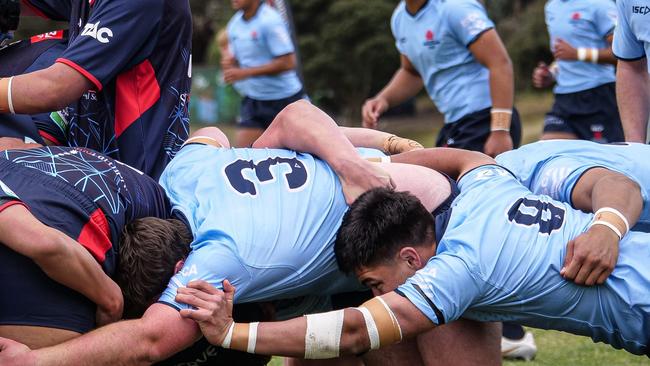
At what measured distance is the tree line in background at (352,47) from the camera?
18500 mm

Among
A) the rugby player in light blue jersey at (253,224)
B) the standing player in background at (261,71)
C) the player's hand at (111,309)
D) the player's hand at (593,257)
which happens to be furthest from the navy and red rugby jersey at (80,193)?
the standing player in background at (261,71)

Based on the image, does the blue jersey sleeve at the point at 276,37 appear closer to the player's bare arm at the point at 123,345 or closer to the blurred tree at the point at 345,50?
the player's bare arm at the point at 123,345

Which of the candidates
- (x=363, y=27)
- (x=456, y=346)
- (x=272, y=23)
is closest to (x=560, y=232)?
(x=456, y=346)

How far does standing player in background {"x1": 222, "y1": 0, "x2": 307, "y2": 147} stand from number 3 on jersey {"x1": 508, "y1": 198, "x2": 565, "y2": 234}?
596 centimetres

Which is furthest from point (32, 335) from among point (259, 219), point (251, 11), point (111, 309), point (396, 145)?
point (251, 11)

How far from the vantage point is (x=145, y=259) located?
3.40 meters

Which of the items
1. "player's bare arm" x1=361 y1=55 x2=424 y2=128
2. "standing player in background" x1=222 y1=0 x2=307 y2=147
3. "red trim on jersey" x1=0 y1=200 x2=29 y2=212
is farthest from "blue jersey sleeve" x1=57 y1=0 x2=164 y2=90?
"standing player in background" x1=222 y1=0 x2=307 y2=147

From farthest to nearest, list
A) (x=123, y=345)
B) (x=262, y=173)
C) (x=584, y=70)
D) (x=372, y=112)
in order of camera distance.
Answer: (x=584, y=70)
(x=372, y=112)
(x=262, y=173)
(x=123, y=345)

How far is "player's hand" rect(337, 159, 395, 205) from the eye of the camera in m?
3.65

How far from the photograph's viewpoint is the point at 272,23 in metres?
9.51

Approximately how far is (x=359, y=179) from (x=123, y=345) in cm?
103

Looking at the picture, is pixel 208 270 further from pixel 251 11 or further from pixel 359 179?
pixel 251 11

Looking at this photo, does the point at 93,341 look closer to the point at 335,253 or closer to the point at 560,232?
the point at 335,253

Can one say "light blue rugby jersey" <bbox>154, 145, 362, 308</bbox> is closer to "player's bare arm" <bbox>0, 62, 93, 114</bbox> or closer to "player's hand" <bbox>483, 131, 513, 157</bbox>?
"player's bare arm" <bbox>0, 62, 93, 114</bbox>
